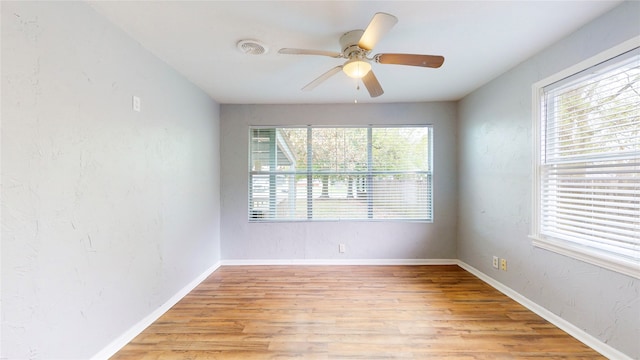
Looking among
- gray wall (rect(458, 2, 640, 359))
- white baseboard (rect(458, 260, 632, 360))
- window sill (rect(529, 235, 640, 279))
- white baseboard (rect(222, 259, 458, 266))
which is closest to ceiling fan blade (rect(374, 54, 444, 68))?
gray wall (rect(458, 2, 640, 359))

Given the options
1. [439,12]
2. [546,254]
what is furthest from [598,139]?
[439,12]

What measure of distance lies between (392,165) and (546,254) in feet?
6.55

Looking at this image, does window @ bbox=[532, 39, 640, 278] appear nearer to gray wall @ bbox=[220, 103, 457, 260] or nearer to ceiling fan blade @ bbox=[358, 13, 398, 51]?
gray wall @ bbox=[220, 103, 457, 260]

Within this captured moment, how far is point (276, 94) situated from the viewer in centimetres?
334

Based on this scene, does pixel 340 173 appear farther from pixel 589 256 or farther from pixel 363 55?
pixel 589 256

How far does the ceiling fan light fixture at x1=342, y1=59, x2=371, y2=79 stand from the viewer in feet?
6.27

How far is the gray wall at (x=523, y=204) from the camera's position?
67.3 inches

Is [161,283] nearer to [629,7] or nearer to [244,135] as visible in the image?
[244,135]

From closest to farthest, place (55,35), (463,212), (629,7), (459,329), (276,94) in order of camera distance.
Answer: (55,35) → (629,7) → (459,329) → (276,94) → (463,212)

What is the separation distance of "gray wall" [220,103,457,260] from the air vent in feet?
5.14

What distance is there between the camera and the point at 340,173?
3.80 m

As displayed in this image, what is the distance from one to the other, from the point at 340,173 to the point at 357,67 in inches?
79.2

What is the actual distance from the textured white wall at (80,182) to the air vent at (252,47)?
84 cm

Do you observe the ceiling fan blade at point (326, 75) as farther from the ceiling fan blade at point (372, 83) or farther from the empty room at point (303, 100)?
the ceiling fan blade at point (372, 83)
